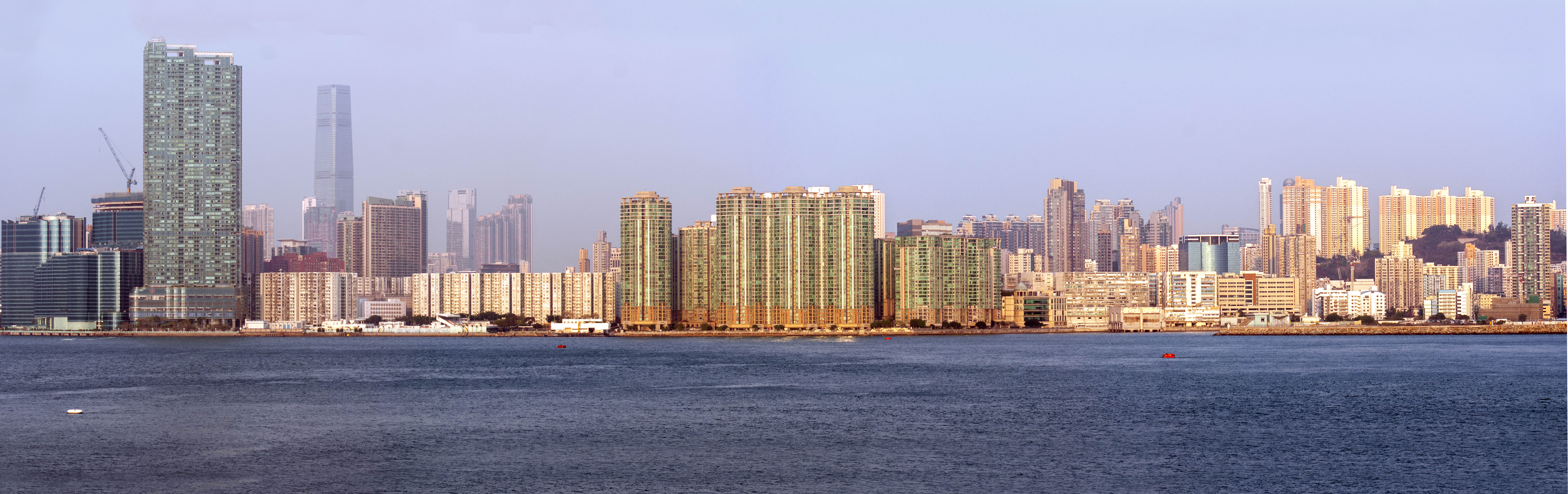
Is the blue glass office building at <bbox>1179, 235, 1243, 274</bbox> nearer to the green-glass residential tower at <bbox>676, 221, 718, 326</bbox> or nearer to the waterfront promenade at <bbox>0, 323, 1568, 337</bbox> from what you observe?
the waterfront promenade at <bbox>0, 323, 1568, 337</bbox>

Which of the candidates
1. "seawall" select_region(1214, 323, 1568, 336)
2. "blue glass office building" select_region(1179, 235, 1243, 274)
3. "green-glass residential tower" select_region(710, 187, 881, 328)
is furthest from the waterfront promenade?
"blue glass office building" select_region(1179, 235, 1243, 274)

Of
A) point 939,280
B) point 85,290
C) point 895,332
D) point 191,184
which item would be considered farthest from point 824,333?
point 85,290

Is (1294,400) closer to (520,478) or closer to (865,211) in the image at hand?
(520,478)

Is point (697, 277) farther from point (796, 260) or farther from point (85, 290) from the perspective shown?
point (85, 290)

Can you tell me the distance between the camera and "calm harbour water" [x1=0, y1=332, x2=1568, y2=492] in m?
30.5

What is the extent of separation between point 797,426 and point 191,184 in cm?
11972

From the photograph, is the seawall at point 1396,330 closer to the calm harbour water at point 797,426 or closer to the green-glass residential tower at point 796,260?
the green-glass residential tower at point 796,260

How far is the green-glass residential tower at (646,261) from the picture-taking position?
4966 inches

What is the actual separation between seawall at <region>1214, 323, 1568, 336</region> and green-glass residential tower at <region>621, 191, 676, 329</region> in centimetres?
4751

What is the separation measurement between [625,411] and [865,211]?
8215cm

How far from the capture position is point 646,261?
126375 millimetres

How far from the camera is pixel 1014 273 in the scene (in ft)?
626

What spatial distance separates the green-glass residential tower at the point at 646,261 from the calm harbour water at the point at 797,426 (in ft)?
172

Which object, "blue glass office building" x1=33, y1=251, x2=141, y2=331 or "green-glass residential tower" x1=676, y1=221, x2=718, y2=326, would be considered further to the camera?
"blue glass office building" x1=33, y1=251, x2=141, y2=331
